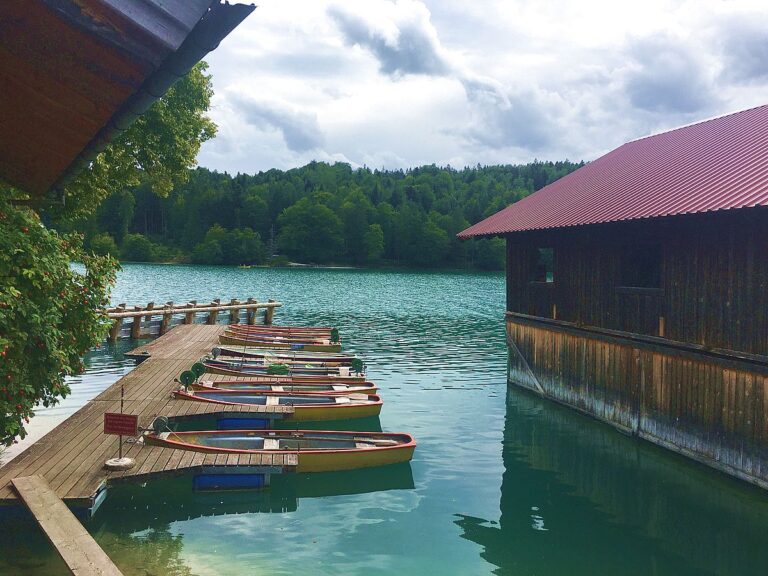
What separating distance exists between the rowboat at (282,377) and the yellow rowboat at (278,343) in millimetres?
6690

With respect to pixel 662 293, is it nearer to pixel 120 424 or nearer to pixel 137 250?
pixel 120 424

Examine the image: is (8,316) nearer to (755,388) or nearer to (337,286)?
(755,388)

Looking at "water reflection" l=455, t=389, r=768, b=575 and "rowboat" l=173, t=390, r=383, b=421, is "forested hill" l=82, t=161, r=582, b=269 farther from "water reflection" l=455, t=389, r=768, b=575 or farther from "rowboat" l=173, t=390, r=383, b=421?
"water reflection" l=455, t=389, r=768, b=575

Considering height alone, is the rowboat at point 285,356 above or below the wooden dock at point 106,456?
above

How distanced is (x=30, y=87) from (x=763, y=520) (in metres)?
13.3

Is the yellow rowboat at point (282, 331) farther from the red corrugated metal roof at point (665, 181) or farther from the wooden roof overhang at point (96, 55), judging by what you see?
the wooden roof overhang at point (96, 55)

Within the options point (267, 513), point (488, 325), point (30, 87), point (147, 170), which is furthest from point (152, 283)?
point (30, 87)

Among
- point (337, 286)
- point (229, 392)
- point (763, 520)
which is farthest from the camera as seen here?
point (337, 286)

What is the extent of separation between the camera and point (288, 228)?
489 feet

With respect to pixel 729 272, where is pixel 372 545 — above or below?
below

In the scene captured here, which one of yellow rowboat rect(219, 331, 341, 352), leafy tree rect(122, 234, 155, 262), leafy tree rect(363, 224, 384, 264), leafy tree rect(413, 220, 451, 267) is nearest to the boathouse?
yellow rowboat rect(219, 331, 341, 352)

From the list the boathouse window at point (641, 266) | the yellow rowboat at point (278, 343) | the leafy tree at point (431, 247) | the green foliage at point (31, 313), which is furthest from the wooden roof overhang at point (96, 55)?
the leafy tree at point (431, 247)

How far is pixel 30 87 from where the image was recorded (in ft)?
19.4

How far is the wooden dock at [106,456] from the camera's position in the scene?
11193 millimetres
